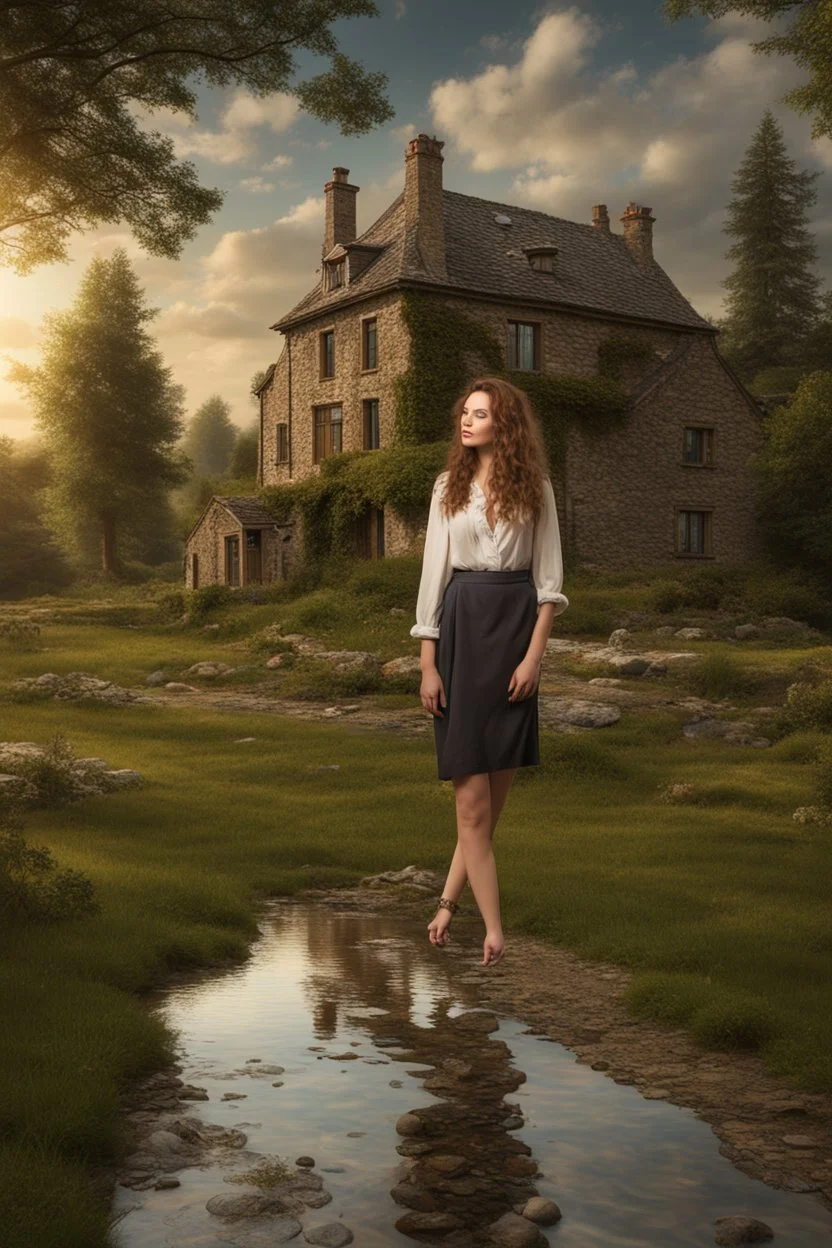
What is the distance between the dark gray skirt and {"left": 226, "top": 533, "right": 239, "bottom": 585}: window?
37.2m

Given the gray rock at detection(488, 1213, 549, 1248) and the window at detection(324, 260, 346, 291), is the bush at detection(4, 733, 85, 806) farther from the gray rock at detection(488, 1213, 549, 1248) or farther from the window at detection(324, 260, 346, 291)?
the window at detection(324, 260, 346, 291)

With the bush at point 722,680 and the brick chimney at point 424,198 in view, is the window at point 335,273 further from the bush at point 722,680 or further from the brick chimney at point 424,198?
the bush at point 722,680

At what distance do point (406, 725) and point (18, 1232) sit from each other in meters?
15.4

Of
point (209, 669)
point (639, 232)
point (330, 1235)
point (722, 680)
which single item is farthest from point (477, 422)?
point (639, 232)

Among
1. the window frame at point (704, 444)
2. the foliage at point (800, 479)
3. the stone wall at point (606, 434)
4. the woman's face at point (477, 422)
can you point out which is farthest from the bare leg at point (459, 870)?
the window frame at point (704, 444)

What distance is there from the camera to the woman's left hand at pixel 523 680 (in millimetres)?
5625

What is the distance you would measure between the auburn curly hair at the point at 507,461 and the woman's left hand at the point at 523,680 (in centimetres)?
72

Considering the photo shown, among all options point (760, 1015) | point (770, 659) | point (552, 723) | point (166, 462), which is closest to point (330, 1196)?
point (760, 1015)

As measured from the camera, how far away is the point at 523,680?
5.62 meters

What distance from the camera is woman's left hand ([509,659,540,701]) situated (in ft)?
18.5

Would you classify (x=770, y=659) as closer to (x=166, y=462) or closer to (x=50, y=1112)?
(x=50, y=1112)

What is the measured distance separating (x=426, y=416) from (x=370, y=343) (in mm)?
3870

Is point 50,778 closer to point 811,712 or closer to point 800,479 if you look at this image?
point 811,712

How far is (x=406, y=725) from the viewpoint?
1900 cm
